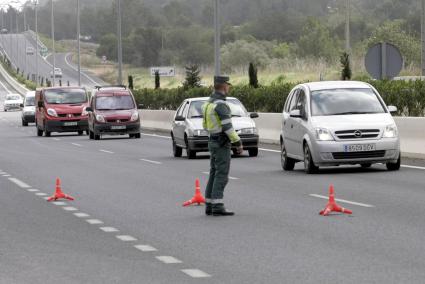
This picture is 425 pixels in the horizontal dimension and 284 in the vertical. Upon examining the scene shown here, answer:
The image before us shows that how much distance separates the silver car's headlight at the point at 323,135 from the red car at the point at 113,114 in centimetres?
2331

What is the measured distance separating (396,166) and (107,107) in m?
24.3

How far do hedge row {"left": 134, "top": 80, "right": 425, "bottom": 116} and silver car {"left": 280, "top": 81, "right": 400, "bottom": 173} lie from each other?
1039 cm

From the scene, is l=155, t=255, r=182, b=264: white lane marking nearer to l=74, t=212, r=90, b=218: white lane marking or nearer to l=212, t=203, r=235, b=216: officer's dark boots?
l=212, t=203, r=235, b=216: officer's dark boots

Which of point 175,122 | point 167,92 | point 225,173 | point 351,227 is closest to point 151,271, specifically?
point 351,227

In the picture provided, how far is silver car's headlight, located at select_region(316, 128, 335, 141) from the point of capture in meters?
23.6

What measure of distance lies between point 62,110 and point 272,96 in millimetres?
8683

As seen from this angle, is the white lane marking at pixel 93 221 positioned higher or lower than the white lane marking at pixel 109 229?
lower

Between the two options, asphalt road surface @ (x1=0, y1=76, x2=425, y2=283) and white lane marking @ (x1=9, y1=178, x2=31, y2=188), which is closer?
asphalt road surface @ (x1=0, y1=76, x2=425, y2=283)

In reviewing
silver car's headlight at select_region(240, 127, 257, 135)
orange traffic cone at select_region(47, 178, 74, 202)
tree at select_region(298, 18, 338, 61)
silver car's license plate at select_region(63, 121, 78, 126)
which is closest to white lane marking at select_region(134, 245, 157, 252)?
orange traffic cone at select_region(47, 178, 74, 202)

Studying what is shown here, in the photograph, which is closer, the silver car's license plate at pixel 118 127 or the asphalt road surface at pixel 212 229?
the asphalt road surface at pixel 212 229

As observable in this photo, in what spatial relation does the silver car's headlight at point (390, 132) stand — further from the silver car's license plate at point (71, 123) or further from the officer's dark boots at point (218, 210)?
the silver car's license plate at point (71, 123)

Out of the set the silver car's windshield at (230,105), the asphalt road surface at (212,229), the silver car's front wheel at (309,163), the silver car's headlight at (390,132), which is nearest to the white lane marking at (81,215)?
the asphalt road surface at (212,229)

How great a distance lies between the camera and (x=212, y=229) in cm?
1470

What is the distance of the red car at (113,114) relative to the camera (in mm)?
46438
